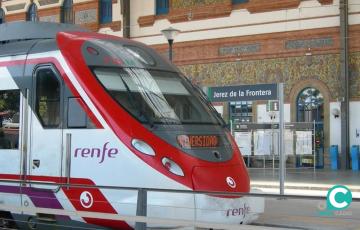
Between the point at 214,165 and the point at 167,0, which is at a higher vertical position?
the point at 167,0

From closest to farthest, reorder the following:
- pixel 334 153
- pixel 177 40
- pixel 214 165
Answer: pixel 214 165 < pixel 334 153 < pixel 177 40

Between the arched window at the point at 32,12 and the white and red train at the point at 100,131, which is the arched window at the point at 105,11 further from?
the white and red train at the point at 100,131

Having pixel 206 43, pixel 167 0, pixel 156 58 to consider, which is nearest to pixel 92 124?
pixel 156 58

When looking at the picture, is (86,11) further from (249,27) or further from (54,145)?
(54,145)

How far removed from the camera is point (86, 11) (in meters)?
32.5

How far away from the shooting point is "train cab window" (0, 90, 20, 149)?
9508 mm

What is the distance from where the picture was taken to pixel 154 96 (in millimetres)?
8859

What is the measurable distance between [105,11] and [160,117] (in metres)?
24.5

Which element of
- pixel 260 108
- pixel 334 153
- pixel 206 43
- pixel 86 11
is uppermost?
pixel 86 11

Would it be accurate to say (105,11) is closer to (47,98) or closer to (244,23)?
(244,23)

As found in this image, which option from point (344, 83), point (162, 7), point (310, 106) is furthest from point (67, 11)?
point (344, 83)

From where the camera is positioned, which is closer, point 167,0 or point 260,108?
point 260,108

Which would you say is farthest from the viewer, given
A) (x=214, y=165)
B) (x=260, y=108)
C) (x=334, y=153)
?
(x=260, y=108)

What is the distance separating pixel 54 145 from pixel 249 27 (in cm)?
1937
